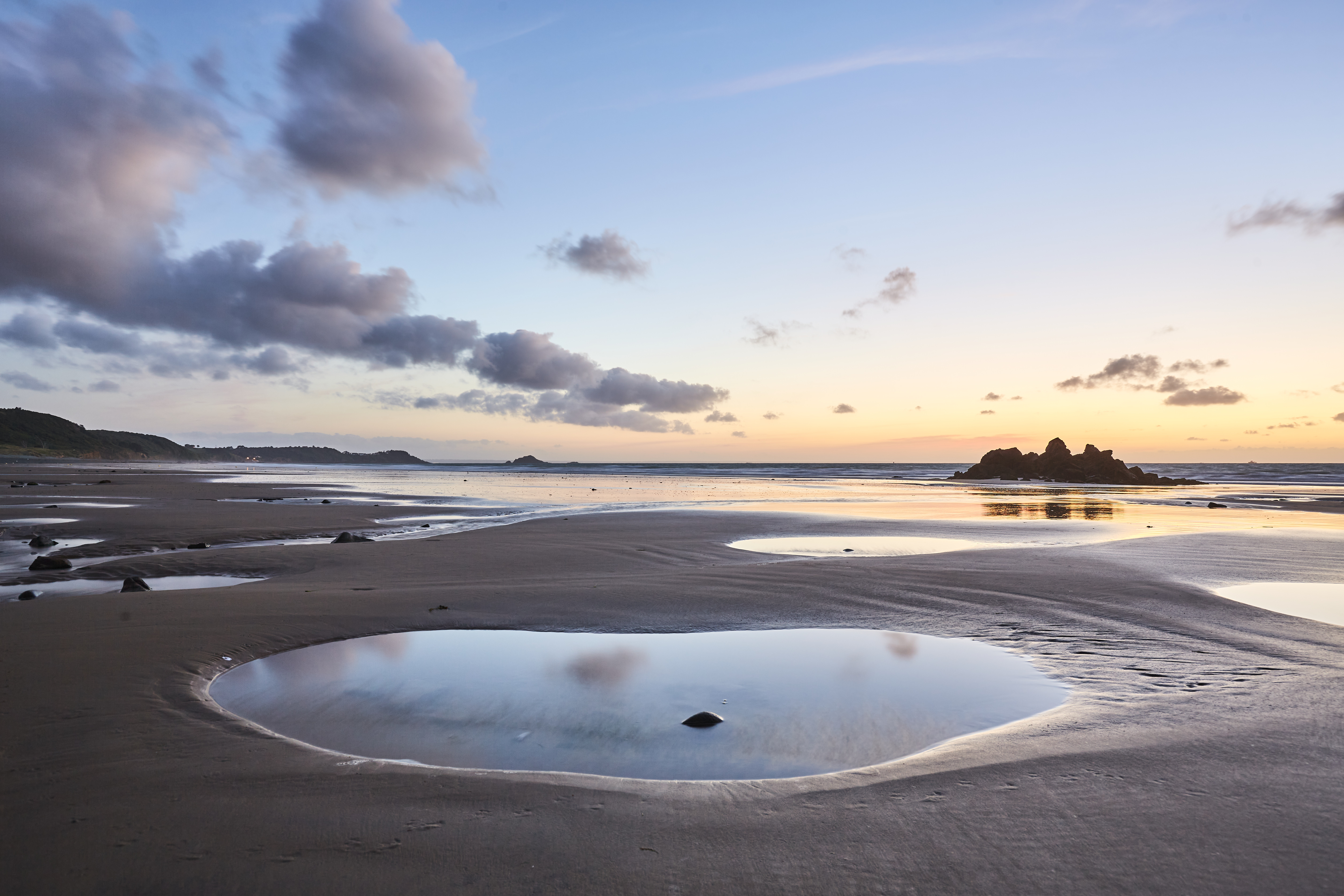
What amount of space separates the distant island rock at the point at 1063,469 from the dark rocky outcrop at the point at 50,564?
5940cm

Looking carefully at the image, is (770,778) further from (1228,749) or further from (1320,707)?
(1320,707)

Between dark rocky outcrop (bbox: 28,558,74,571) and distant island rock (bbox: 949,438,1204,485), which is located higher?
distant island rock (bbox: 949,438,1204,485)

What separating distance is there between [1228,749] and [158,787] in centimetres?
591

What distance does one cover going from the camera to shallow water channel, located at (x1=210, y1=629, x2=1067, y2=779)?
4152 mm

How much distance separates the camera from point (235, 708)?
5039mm

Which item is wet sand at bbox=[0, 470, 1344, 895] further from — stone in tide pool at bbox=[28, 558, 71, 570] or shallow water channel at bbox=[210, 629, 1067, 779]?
stone in tide pool at bbox=[28, 558, 71, 570]

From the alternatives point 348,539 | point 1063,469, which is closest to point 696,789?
point 348,539

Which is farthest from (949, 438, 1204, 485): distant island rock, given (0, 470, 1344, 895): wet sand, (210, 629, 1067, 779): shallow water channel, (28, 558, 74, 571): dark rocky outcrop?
(28, 558, 74, 571): dark rocky outcrop

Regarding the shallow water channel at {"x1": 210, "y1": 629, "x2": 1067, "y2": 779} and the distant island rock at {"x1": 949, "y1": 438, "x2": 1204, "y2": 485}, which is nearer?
the shallow water channel at {"x1": 210, "y1": 629, "x2": 1067, "y2": 779}

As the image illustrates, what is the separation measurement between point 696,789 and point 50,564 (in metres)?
12.7

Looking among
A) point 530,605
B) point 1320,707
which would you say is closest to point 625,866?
point 1320,707

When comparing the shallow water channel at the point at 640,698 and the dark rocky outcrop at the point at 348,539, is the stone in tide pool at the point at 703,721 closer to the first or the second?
the shallow water channel at the point at 640,698

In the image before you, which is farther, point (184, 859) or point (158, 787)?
point (158, 787)

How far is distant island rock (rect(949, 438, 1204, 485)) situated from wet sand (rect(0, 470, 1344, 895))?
2099 inches
